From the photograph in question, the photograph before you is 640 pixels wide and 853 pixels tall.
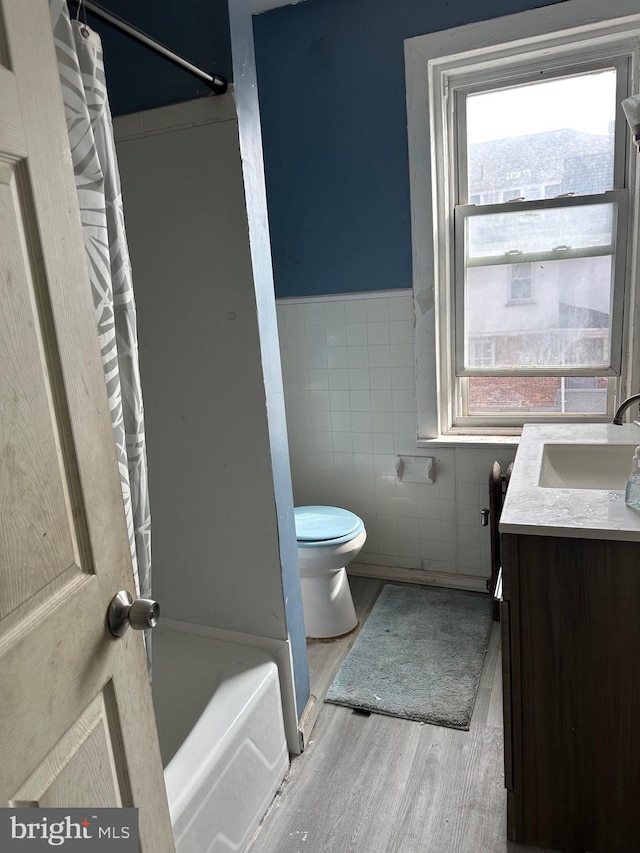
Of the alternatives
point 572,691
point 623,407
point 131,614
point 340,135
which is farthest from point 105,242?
point 340,135

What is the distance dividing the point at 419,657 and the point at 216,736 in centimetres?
96

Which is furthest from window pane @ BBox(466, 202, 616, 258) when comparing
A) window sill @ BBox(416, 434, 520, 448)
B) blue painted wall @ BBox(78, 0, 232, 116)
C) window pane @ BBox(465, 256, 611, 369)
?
blue painted wall @ BBox(78, 0, 232, 116)

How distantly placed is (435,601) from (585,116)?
1949 millimetres

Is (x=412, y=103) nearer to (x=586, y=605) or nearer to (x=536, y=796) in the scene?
(x=586, y=605)

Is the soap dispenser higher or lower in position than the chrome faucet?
lower

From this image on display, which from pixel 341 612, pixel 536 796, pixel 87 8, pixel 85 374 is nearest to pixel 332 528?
pixel 341 612

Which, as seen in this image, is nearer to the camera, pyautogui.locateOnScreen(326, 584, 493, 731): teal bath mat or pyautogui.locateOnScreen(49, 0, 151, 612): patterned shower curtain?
pyautogui.locateOnScreen(49, 0, 151, 612): patterned shower curtain

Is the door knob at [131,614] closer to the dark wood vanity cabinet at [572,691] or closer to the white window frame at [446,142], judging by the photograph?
the dark wood vanity cabinet at [572,691]

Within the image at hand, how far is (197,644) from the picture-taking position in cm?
178

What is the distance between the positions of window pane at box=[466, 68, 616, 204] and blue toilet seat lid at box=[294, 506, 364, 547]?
1.37 meters

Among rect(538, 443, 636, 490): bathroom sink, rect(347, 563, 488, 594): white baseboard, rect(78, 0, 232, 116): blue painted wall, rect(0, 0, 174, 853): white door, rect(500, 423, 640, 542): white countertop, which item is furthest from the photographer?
rect(347, 563, 488, 594): white baseboard

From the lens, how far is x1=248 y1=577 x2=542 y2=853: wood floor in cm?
150

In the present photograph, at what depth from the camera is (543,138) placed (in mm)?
2271

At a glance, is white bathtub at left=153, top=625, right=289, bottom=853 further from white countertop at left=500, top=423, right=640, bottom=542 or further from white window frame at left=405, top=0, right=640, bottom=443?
white window frame at left=405, top=0, right=640, bottom=443
